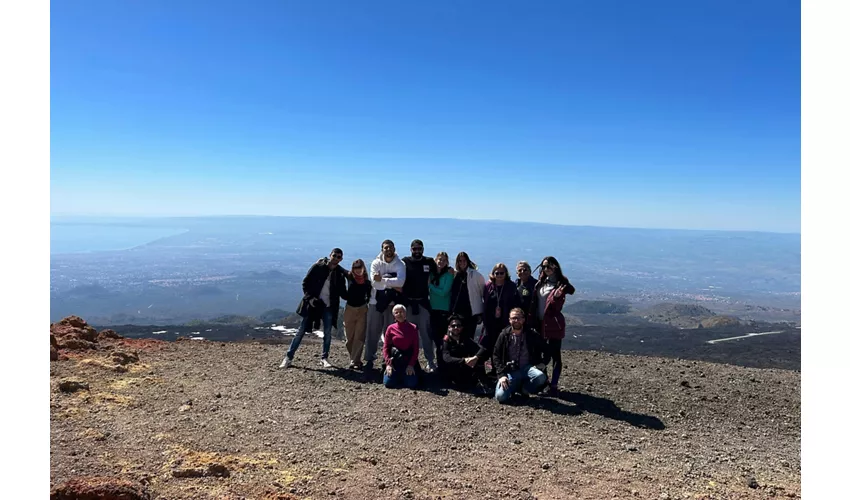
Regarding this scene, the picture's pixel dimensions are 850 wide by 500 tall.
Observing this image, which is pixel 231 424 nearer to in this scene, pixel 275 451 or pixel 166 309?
pixel 275 451

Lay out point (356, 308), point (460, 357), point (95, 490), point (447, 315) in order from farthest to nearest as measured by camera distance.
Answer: point (356, 308) → point (447, 315) → point (460, 357) → point (95, 490)

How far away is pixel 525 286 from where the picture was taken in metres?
6.73

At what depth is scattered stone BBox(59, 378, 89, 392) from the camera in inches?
244

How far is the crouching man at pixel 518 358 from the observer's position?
6250 mm

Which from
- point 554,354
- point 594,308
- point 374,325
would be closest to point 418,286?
point 374,325

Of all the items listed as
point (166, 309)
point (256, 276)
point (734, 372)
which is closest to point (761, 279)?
point (256, 276)

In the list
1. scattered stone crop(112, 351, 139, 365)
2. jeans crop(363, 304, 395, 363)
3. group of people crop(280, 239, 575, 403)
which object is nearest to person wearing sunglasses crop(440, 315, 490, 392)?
group of people crop(280, 239, 575, 403)

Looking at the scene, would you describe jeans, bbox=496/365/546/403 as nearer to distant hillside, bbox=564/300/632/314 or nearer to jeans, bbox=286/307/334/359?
jeans, bbox=286/307/334/359

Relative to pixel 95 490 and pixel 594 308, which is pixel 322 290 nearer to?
pixel 95 490

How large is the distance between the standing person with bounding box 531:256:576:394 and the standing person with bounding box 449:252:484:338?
833 millimetres

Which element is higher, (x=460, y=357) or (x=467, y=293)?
(x=467, y=293)

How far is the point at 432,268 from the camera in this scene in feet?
23.9

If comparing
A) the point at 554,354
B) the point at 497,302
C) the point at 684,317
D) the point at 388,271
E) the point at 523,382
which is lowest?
Result: the point at 684,317

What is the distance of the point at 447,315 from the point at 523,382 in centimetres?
157
